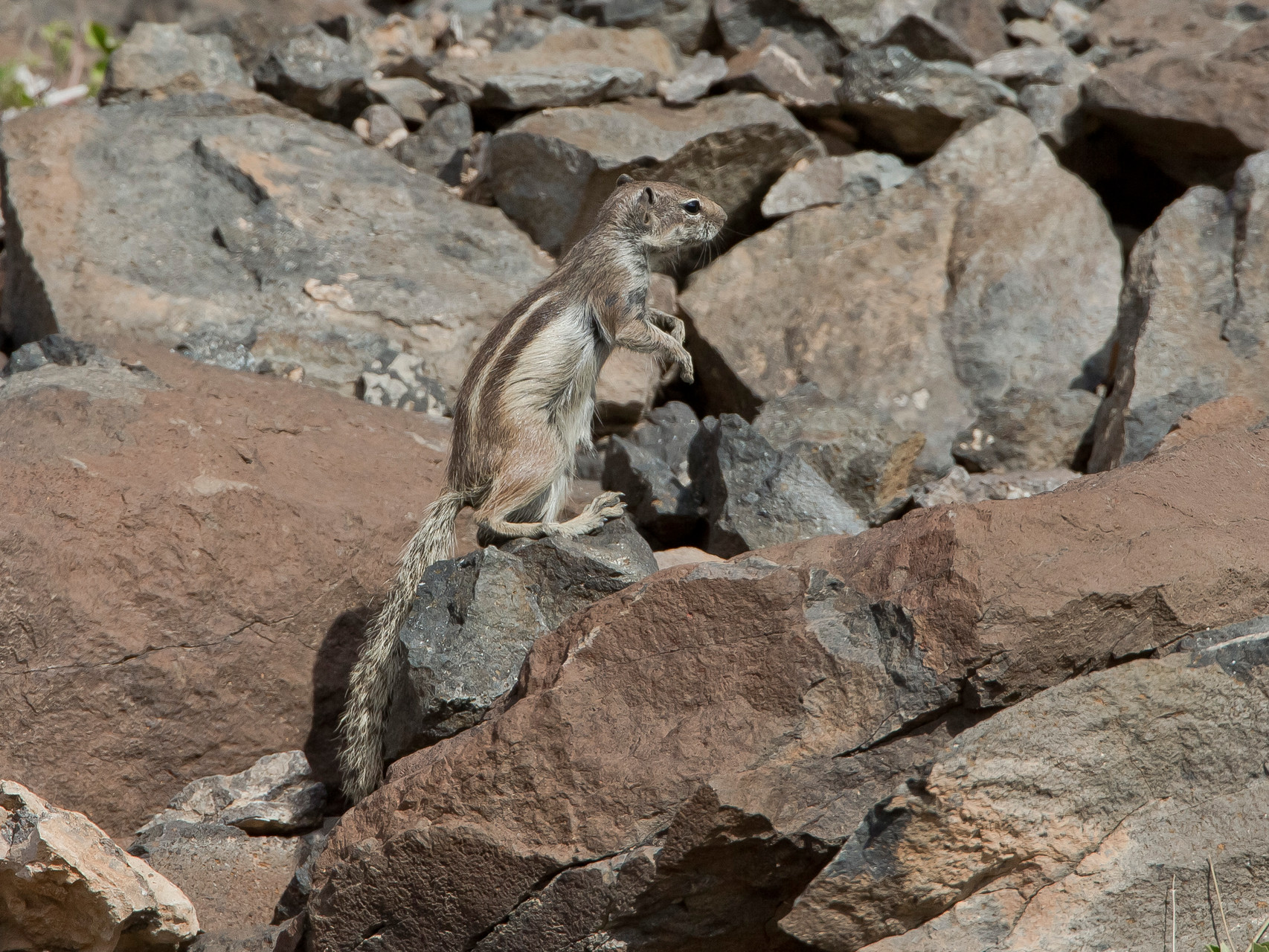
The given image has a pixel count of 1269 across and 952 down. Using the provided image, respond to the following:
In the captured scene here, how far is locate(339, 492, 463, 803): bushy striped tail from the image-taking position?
4574mm

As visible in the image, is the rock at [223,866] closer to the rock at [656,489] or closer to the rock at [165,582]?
the rock at [165,582]

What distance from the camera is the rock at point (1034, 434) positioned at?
6.84 meters

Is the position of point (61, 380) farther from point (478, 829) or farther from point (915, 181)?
point (915, 181)

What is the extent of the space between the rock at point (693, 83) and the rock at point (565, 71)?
0.14 m

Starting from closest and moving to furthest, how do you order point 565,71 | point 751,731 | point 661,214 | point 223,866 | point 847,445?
point 751,731
point 223,866
point 661,214
point 847,445
point 565,71

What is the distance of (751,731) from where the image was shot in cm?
354

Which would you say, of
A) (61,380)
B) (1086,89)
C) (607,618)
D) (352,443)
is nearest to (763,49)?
(1086,89)

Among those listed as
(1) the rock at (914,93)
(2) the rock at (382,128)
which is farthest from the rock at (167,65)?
(1) the rock at (914,93)

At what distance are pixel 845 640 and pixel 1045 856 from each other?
2.64 feet

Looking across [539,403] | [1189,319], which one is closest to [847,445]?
[539,403]

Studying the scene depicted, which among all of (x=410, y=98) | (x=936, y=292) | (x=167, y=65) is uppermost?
(x=167, y=65)

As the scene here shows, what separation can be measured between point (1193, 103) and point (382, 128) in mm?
5897

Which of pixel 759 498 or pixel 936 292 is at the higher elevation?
pixel 936 292

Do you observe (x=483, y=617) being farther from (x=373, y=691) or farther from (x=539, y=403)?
(x=539, y=403)
